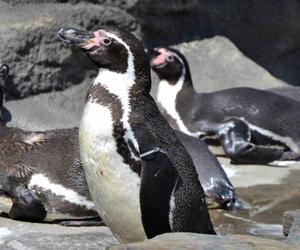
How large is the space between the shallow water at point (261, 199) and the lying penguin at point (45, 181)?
3.04 ft

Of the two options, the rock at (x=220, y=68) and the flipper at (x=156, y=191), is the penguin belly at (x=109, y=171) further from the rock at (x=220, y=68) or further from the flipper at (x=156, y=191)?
the rock at (x=220, y=68)

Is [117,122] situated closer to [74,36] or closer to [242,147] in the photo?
[74,36]

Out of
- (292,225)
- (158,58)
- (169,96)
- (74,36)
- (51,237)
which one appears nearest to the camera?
(292,225)

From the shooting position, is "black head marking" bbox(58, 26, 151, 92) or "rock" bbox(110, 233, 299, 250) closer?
"rock" bbox(110, 233, 299, 250)

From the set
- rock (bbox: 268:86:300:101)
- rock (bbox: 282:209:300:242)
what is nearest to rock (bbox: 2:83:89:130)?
rock (bbox: 268:86:300:101)

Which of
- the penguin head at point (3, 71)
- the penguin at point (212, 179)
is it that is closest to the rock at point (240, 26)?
the penguin head at point (3, 71)

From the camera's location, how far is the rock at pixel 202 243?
3902mm

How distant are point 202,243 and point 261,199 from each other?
298cm

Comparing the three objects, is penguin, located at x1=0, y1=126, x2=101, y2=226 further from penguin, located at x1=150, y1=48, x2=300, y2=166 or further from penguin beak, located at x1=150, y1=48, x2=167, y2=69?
penguin beak, located at x1=150, y1=48, x2=167, y2=69

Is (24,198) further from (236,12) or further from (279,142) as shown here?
(236,12)

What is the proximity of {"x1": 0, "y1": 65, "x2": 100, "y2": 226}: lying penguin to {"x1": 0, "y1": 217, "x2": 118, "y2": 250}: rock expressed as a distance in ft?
0.46

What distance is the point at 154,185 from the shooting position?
177 inches

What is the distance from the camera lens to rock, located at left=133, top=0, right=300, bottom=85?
10.0 meters

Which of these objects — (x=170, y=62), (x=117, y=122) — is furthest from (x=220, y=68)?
(x=117, y=122)
